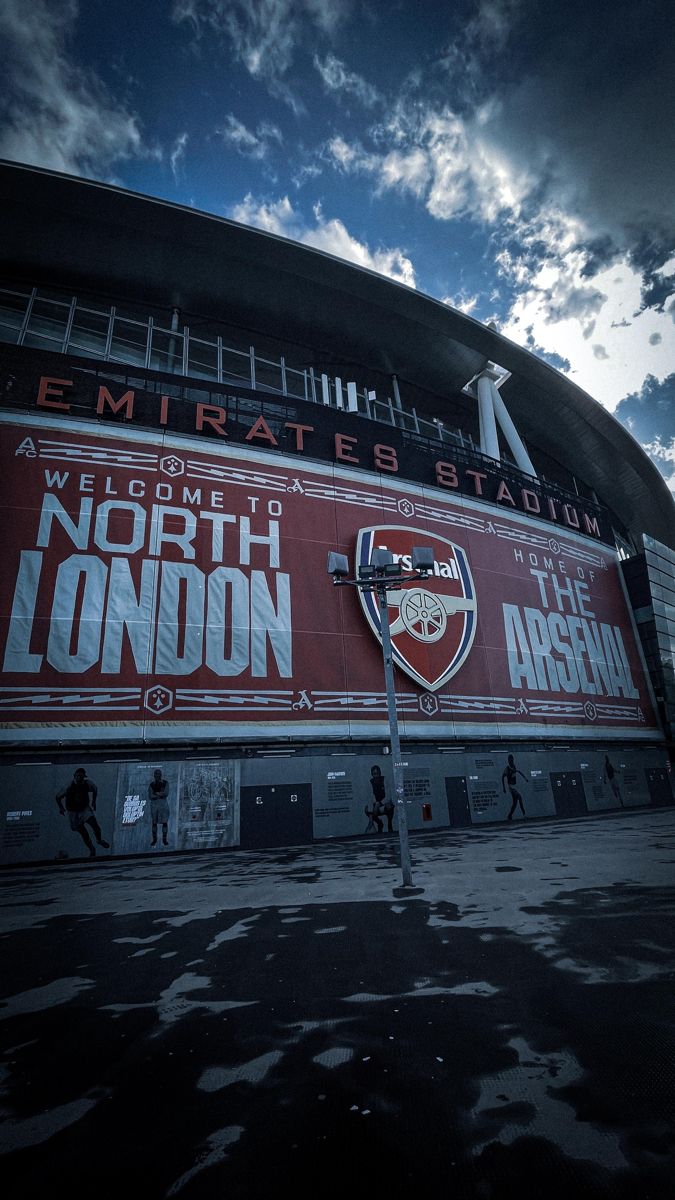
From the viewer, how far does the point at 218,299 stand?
91.2ft

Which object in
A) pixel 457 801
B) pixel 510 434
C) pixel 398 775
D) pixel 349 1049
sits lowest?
pixel 349 1049

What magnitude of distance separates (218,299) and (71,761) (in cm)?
2596

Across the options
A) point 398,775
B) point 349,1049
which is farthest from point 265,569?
point 349,1049

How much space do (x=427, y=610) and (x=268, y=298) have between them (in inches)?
826

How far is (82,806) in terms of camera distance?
1523 cm

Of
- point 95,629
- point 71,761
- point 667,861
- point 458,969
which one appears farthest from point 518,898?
point 95,629

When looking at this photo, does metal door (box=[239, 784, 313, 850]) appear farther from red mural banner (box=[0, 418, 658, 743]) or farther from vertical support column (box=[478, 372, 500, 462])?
vertical support column (box=[478, 372, 500, 462])

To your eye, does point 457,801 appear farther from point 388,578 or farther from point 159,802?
point 388,578

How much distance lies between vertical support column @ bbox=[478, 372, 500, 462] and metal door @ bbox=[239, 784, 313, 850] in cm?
2273

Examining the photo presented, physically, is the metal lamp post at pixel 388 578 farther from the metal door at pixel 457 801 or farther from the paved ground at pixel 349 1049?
the metal door at pixel 457 801

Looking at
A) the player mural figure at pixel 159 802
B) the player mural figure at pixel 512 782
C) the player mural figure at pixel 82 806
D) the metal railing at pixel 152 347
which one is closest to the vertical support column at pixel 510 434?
the metal railing at pixel 152 347

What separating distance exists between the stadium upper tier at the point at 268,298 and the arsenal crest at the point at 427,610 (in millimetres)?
13859

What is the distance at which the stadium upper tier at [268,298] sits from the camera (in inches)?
950

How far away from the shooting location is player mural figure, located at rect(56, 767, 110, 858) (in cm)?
1509
